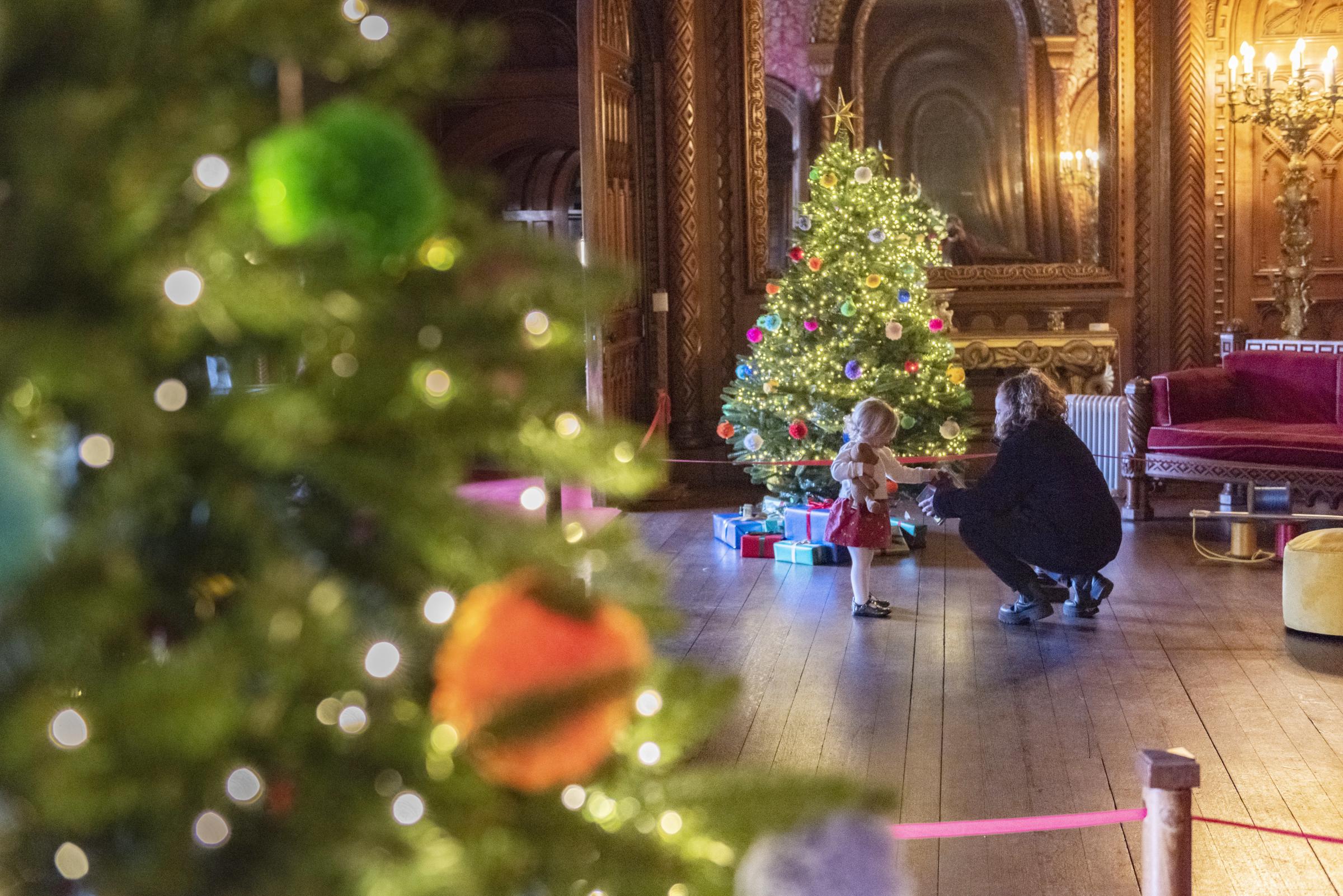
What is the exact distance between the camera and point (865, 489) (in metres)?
5.95

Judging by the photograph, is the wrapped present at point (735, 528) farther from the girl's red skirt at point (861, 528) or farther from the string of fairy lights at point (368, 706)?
the string of fairy lights at point (368, 706)

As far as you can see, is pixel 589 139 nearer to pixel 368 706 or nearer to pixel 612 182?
pixel 612 182

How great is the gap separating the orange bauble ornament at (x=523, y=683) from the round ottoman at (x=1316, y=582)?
16.0 feet

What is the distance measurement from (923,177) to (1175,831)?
292 inches

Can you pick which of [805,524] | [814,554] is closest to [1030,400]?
[814,554]

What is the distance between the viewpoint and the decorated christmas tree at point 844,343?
7.68m

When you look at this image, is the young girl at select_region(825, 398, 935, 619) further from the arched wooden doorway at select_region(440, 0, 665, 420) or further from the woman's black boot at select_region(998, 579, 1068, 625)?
the arched wooden doorway at select_region(440, 0, 665, 420)

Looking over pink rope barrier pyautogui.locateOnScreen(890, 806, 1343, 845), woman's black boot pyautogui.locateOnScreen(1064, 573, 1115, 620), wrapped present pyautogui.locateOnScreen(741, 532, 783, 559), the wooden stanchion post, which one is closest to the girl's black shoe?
woman's black boot pyautogui.locateOnScreen(1064, 573, 1115, 620)

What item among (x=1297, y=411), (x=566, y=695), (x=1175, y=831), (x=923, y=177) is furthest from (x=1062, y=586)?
(x=566, y=695)

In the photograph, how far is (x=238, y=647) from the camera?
1.02 meters

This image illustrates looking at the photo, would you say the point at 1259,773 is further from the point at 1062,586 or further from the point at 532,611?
→ the point at 532,611

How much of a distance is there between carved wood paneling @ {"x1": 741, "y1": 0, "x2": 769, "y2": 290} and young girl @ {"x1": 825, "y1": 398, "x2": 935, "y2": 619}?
12.0ft

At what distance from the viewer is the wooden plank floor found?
351 centimetres

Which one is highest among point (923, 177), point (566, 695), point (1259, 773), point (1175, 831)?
point (923, 177)
